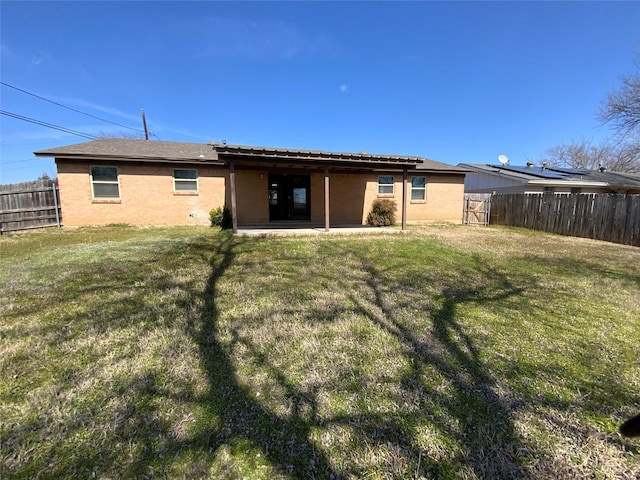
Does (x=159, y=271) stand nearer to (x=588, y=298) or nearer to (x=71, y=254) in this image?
(x=71, y=254)

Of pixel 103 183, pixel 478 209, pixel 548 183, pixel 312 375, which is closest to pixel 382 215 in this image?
pixel 478 209

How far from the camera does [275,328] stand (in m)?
3.42

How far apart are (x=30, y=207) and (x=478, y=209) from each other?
765 inches

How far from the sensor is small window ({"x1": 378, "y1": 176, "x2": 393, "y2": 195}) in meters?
14.4

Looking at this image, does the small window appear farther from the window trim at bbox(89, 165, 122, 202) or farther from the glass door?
the window trim at bbox(89, 165, 122, 202)

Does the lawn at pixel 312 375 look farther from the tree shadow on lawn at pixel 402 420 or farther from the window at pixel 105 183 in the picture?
the window at pixel 105 183

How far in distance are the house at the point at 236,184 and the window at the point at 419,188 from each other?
0.16ft

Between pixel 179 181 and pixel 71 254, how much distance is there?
6002 mm

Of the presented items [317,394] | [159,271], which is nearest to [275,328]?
[317,394]

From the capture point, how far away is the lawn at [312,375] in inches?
71.4

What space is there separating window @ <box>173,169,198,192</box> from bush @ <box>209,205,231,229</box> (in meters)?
1.32

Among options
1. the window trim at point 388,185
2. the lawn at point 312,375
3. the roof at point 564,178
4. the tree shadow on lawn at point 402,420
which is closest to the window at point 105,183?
the lawn at point 312,375

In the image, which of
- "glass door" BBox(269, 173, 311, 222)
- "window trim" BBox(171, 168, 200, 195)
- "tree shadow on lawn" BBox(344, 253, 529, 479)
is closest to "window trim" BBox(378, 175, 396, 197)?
"glass door" BBox(269, 173, 311, 222)

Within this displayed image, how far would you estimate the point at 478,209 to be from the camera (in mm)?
15789
